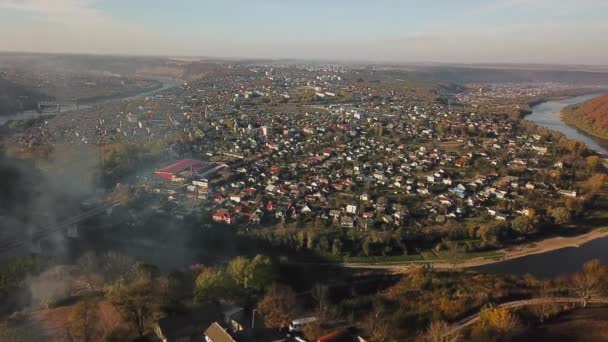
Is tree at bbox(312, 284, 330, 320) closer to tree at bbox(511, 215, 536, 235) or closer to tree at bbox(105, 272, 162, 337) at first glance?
tree at bbox(105, 272, 162, 337)

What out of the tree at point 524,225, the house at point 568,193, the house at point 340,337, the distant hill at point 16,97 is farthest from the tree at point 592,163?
the distant hill at point 16,97

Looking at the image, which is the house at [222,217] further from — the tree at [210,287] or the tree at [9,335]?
the tree at [9,335]

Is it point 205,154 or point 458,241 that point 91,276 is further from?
point 205,154

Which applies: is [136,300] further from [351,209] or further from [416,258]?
[351,209]

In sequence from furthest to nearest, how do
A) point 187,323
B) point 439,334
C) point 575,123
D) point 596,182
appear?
point 575,123
point 596,182
point 187,323
point 439,334

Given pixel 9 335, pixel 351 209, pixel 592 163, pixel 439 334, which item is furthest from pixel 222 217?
pixel 592 163

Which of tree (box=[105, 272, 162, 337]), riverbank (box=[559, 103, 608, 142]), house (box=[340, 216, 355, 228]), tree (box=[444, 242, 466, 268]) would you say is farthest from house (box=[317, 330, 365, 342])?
riverbank (box=[559, 103, 608, 142])

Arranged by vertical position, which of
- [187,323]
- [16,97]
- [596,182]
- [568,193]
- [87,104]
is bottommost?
[187,323]

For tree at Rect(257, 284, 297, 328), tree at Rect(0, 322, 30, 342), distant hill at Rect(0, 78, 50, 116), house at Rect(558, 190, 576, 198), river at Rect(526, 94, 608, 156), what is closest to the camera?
tree at Rect(0, 322, 30, 342)
